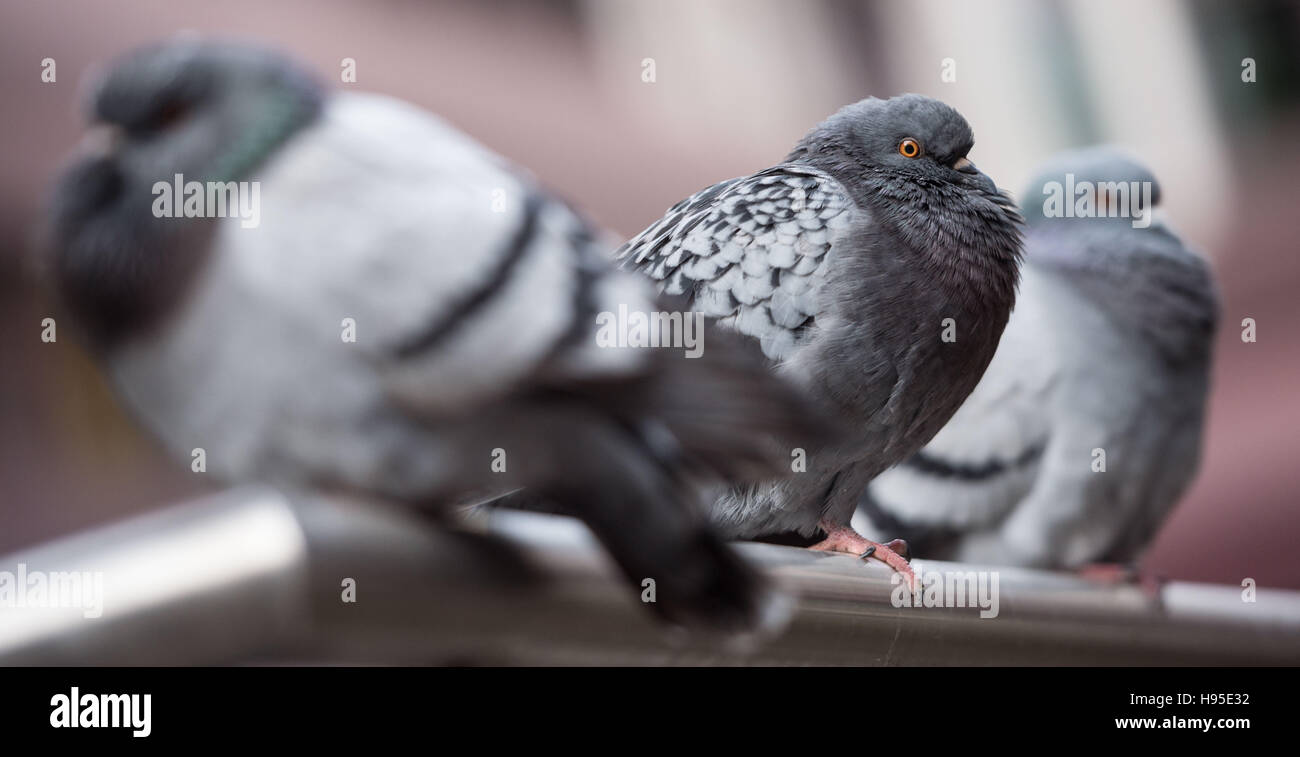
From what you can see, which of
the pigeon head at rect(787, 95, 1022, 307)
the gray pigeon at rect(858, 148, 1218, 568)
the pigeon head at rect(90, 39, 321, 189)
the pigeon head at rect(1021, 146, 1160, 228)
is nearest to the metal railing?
the pigeon head at rect(90, 39, 321, 189)

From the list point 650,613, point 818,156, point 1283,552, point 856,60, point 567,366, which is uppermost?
point 856,60

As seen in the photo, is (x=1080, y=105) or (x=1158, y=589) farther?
(x=1080, y=105)

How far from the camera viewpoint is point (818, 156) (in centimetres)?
120

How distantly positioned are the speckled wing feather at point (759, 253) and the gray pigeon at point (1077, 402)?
695 millimetres

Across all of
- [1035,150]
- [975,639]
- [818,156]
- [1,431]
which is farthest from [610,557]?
[1,431]

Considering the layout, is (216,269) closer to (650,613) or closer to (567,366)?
(567,366)

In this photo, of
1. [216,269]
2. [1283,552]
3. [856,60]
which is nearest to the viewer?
[216,269]

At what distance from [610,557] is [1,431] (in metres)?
2.88

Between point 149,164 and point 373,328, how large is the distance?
0.13m

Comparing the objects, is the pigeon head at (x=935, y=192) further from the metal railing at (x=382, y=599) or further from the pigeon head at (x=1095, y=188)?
the pigeon head at (x=1095, y=188)

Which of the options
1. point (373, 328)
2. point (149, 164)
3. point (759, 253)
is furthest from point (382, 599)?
point (759, 253)

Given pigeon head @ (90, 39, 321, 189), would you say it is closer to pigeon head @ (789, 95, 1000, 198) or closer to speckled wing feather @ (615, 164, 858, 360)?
speckled wing feather @ (615, 164, 858, 360)

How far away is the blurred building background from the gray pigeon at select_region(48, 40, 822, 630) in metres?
0.26

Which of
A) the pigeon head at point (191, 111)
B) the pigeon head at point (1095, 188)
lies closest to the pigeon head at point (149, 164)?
the pigeon head at point (191, 111)
